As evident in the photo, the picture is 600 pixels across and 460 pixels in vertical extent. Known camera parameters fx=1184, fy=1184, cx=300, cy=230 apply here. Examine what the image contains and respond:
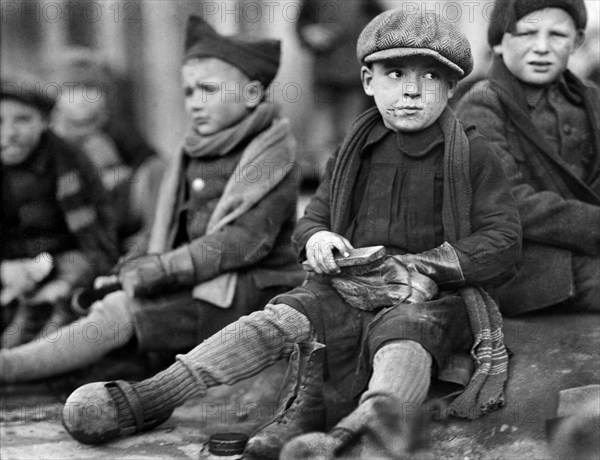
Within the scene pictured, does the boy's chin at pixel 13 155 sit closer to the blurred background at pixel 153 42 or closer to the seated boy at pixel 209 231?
the seated boy at pixel 209 231

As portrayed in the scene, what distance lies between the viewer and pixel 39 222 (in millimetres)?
5590

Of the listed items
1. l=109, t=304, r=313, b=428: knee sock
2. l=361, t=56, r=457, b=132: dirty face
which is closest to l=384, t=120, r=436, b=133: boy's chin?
l=361, t=56, r=457, b=132: dirty face

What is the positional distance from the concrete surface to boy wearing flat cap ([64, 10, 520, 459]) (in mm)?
77

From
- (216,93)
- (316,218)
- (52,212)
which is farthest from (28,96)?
(316,218)

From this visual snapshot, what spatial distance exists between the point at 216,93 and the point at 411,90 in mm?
1321

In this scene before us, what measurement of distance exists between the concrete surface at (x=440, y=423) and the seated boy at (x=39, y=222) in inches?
22.0

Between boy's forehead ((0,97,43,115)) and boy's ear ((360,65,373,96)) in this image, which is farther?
boy's forehead ((0,97,43,115))

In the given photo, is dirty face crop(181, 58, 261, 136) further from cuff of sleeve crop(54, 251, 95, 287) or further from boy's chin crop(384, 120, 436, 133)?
boy's chin crop(384, 120, 436, 133)

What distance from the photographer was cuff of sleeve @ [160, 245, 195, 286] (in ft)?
16.4

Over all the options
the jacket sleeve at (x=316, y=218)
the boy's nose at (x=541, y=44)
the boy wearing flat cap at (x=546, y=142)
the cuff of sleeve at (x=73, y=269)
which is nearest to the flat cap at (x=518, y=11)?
the boy wearing flat cap at (x=546, y=142)

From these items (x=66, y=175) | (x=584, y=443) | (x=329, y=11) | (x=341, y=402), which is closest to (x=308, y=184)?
(x=329, y=11)

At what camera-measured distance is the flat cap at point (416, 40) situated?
13.6 ft

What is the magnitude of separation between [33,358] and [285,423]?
144 cm

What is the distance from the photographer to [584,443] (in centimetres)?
377
